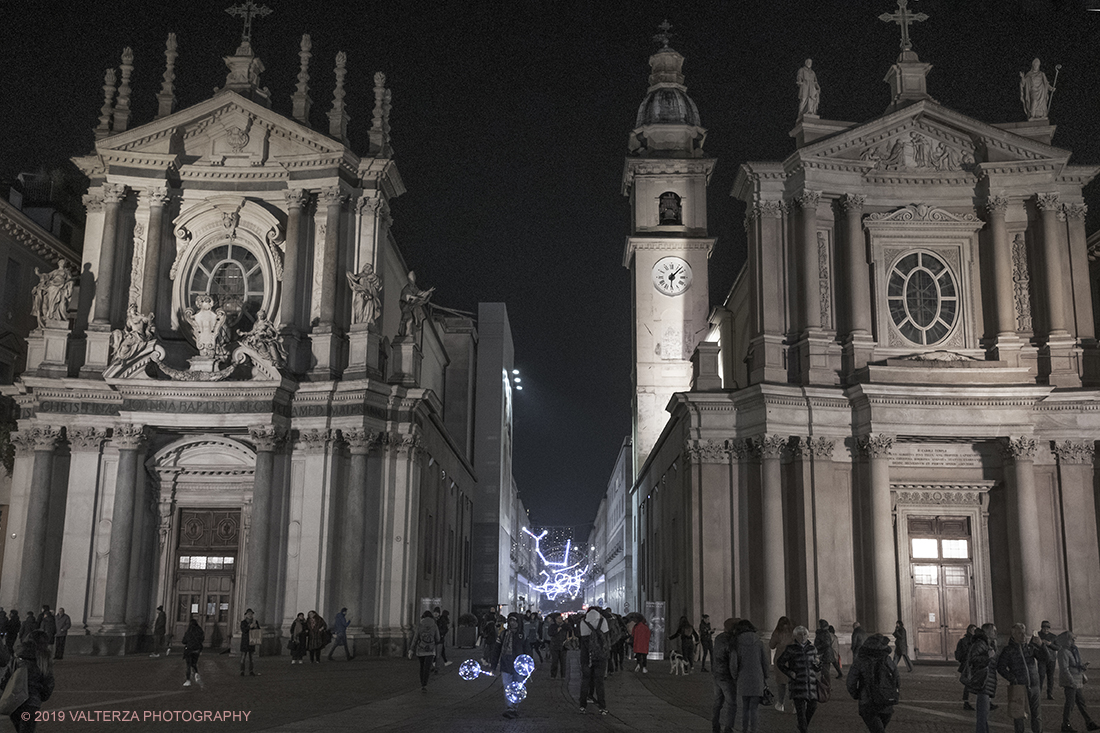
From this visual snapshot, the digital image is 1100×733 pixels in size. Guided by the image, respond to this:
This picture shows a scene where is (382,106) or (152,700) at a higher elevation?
(382,106)

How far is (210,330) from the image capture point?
111 ft

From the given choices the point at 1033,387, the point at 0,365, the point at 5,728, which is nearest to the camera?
the point at 5,728

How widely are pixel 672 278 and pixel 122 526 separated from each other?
2714 centimetres

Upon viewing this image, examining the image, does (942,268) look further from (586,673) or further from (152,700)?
(152,700)

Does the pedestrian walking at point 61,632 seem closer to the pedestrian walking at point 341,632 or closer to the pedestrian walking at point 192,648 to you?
the pedestrian walking at point 341,632

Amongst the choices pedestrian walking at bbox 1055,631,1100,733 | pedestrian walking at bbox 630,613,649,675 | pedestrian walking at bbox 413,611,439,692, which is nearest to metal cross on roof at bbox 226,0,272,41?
pedestrian walking at bbox 630,613,649,675

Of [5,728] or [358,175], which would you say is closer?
[5,728]

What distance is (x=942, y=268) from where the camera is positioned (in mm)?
35875

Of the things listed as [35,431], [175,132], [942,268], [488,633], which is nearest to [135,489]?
[35,431]

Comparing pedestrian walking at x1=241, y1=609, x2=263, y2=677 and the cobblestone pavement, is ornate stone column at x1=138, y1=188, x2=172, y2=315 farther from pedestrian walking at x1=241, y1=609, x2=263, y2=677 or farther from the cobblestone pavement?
pedestrian walking at x1=241, y1=609, x2=263, y2=677

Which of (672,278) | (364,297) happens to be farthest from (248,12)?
(672,278)

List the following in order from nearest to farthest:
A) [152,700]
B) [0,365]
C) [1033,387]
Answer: [152,700], [1033,387], [0,365]

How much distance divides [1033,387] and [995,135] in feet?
28.1

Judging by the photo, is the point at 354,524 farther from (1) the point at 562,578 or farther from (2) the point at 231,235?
(1) the point at 562,578
